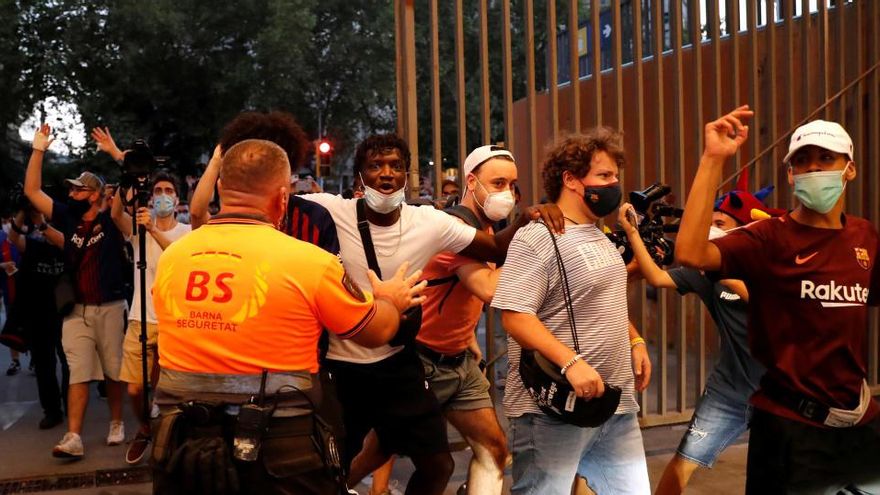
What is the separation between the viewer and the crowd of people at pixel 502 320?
281cm

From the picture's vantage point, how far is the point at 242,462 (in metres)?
2.77

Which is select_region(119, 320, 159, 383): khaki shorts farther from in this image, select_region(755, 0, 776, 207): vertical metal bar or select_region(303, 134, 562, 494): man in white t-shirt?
select_region(755, 0, 776, 207): vertical metal bar

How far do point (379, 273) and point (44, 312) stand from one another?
4.67 meters

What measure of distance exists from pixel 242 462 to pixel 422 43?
22944 mm

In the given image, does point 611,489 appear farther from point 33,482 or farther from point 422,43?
point 422,43

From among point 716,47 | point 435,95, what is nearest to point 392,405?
point 435,95

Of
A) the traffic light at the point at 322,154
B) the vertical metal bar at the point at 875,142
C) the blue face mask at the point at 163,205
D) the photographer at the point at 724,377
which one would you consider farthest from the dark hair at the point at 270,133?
the traffic light at the point at 322,154

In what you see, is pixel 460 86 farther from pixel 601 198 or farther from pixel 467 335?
pixel 601 198

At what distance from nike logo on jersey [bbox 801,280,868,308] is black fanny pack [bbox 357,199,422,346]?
144cm

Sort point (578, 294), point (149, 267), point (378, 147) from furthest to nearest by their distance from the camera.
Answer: point (149, 267), point (378, 147), point (578, 294)

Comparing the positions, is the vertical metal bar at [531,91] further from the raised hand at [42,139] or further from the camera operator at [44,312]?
the camera operator at [44,312]

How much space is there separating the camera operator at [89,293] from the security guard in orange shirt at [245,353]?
13.0 feet

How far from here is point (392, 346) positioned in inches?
154

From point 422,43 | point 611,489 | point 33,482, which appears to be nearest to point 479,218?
point 611,489
